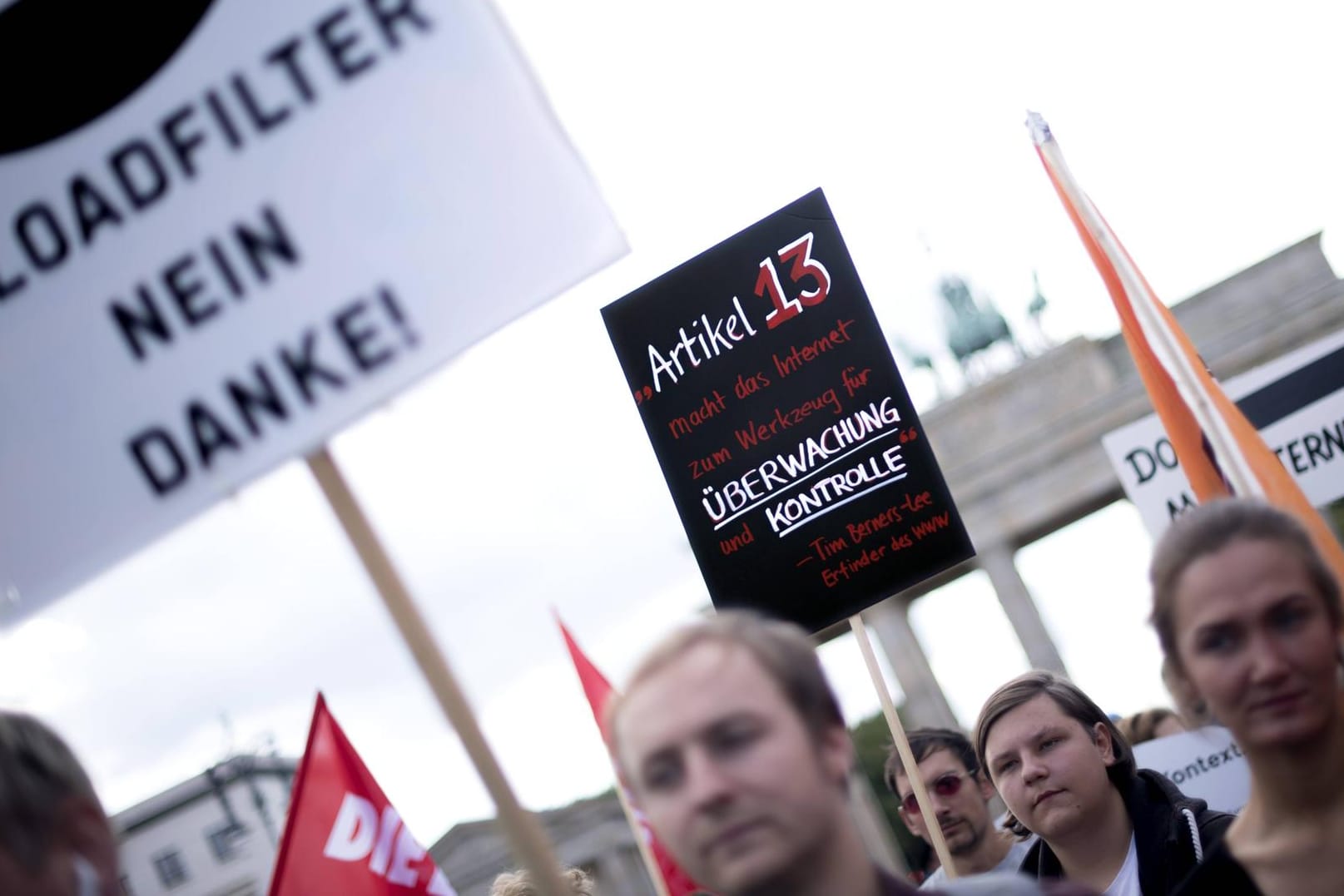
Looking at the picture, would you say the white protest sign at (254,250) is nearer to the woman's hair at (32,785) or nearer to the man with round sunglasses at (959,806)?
the woman's hair at (32,785)

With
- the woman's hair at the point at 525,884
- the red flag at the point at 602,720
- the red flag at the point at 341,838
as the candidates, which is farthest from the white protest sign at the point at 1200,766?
the red flag at the point at 341,838

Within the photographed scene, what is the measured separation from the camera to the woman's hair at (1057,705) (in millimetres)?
3883

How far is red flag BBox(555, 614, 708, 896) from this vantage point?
20.2 ft

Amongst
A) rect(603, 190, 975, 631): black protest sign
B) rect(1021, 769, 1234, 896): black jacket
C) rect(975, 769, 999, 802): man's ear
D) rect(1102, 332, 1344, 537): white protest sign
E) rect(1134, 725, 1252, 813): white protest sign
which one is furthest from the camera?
rect(1102, 332, 1344, 537): white protest sign

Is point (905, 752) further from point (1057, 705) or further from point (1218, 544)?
point (1218, 544)

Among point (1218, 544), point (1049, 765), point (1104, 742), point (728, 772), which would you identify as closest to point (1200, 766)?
point (1104, 742)

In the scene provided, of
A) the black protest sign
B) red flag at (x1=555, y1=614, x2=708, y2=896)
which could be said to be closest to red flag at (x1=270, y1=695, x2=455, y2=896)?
red flag at (x1=555, y1=614, x2=708, y2=896)

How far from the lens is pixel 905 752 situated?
4.71 meters

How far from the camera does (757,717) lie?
1913 mm

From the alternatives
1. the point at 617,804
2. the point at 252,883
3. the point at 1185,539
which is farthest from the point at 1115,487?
the point at 252,883

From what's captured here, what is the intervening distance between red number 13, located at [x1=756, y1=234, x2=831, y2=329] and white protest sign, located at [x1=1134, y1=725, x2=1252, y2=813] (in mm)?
3093

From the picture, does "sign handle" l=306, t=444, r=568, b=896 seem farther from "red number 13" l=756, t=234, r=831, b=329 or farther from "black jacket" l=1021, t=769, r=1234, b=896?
"red number 13" l=756, t=234, r=831, b=329

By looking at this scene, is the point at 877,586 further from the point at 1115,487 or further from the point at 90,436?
the point at 1115,487

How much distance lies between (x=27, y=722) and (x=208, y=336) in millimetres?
661
